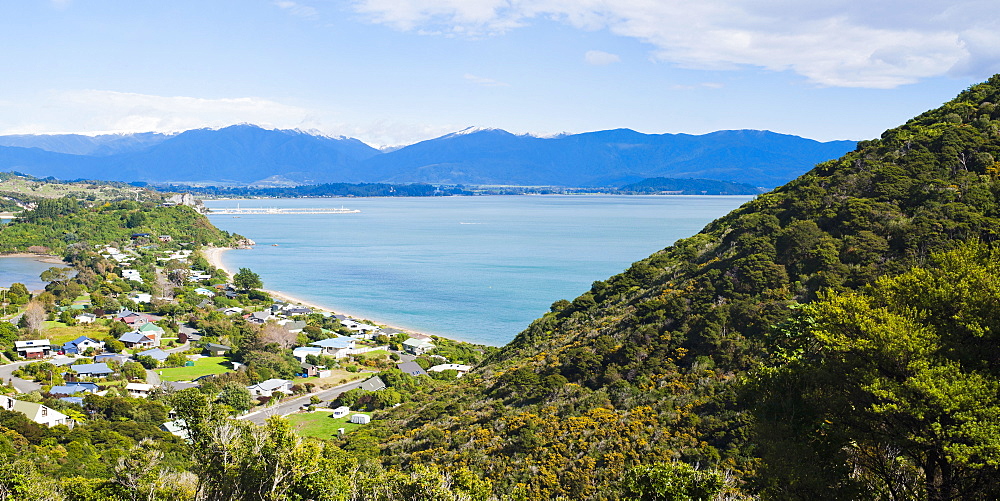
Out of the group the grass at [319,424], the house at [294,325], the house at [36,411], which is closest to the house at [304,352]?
the house at [294,325]

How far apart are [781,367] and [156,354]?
26363mm

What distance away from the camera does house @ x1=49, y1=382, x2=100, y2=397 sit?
70.8 ft

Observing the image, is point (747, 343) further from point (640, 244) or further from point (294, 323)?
point (640, 244)

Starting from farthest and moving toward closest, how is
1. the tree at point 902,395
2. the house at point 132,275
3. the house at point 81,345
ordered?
the house at point 132,275
the house at point 81,345
the tree at point 902,395

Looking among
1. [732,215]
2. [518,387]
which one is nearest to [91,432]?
[518,387]

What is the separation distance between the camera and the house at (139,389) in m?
22.9

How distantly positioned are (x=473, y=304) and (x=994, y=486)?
3884 centimetres

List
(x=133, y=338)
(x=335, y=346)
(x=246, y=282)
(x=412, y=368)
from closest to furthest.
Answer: (x=412, y=368), (x=133, y=338), (x=335, y=346), (x=246, y=282)

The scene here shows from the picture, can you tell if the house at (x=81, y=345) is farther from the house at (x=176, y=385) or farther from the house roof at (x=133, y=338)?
the house at (x=176, y=385)

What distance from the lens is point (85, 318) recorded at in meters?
34.0

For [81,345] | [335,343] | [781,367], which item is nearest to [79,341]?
[81,345]

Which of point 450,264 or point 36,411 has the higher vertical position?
point 36,411

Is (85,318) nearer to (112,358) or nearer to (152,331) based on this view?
(152,331)

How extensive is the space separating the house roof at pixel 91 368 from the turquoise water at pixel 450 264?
1582 cm
